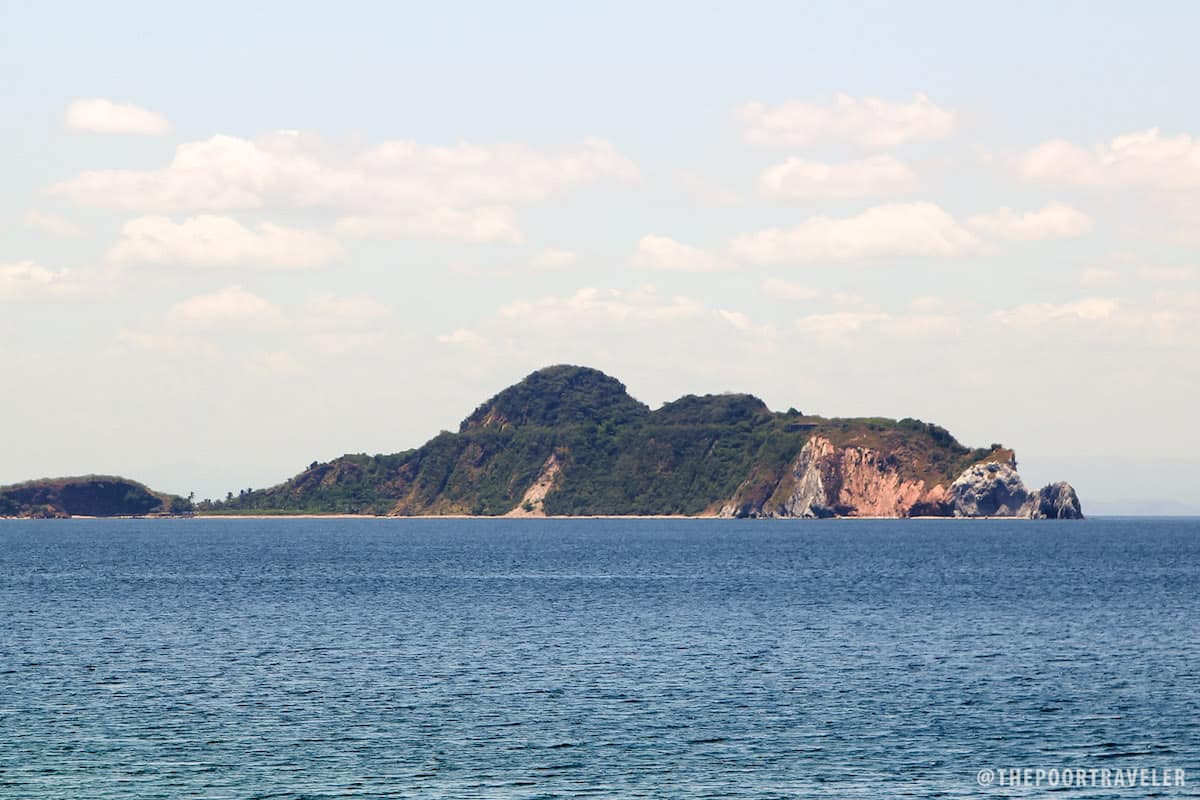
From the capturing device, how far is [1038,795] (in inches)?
1848

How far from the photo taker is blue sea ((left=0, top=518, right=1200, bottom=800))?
164 ft

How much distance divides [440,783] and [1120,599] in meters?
93.6

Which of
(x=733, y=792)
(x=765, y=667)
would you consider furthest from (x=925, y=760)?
(x=765, y=667)

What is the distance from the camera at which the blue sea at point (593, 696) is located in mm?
49938

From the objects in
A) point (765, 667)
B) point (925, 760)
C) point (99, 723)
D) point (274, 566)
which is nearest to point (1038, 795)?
point (925, 760)

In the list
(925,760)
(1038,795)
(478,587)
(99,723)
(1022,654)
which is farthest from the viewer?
(478,587)

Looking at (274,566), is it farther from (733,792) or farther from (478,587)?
(733,792)

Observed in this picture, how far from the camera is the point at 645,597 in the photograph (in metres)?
129

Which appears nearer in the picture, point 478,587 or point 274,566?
point 478,587

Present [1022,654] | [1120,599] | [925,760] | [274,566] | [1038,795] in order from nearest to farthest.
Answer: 1. [1038,795]
2. [925,760]
3. [1022,654]
4. [1120,599]
5. [274,566]

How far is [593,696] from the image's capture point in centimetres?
6700

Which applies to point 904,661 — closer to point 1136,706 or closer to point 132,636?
point 1136,706

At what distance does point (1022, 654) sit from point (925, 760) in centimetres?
3357

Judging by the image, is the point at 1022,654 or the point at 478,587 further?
the point at 478,587
